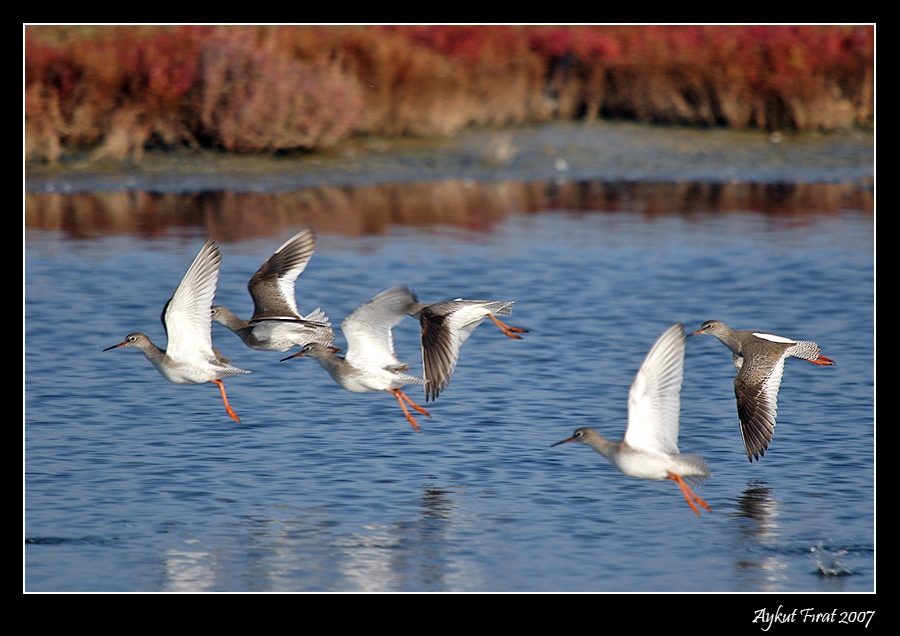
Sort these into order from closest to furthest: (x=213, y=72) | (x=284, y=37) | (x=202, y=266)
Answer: (x=202, y=266), (x=213, y=72), (x=284, y=37)

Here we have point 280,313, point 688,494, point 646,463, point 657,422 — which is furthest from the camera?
point 280,313

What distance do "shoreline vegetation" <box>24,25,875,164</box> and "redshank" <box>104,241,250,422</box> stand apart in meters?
10.9

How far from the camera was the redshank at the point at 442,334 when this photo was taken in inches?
363

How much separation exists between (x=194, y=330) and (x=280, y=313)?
103cm

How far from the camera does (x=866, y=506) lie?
941 cm

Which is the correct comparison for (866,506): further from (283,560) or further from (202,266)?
(202,266)

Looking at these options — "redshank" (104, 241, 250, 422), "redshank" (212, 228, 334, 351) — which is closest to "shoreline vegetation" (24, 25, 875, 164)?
"redshank" (212, 228, 334, 351)

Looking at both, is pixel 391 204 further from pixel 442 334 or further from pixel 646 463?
pixel 646 463

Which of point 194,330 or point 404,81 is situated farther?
point 404,81

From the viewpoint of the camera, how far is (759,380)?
32.0 ft

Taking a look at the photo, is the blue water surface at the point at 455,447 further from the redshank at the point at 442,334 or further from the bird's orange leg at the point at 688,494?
the redshank at the point at 442,334

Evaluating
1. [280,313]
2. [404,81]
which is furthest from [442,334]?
[404,81]
